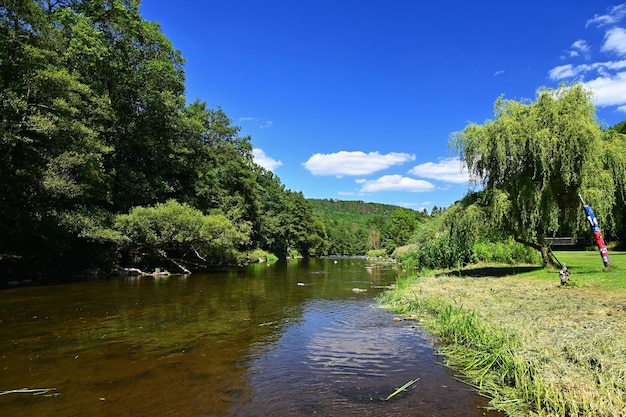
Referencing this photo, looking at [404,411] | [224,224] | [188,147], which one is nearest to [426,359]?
[404,411]

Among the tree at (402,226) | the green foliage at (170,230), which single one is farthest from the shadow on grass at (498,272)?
the tree at (402,226)

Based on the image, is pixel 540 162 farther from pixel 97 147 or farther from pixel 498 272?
pixel 97 147

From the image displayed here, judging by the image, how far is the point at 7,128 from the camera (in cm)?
2003

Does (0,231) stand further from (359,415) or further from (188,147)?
(359,415)

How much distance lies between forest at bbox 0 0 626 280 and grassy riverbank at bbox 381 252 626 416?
20.2 ft

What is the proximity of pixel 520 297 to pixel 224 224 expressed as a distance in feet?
77.9

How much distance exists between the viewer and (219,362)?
27.6ft

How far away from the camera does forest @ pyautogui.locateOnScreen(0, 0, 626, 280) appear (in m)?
19.1

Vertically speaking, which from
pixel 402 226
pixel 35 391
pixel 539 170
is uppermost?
pixel 402 226

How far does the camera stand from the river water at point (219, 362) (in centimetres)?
613

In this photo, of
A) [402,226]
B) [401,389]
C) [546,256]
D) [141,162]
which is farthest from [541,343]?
[402,226]

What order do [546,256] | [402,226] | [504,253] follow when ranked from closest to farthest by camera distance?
[546,256] < [504,253] < [402,226]

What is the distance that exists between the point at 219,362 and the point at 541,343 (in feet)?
21.5

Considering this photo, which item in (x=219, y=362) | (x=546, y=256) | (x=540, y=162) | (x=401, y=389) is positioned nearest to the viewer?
(x=401, y=389)
